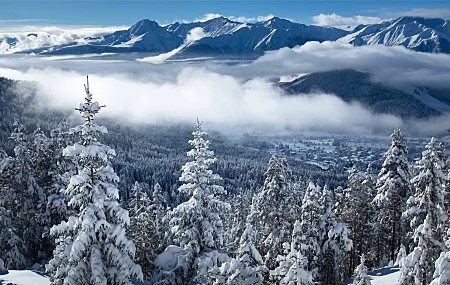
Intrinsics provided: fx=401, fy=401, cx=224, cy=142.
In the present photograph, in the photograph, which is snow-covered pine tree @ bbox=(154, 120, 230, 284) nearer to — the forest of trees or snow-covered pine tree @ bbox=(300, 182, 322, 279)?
the forest of trees

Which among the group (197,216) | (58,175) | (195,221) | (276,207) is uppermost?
(197,216)

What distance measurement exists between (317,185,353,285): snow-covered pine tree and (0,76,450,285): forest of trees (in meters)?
0.10

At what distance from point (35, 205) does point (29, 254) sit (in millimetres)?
4434

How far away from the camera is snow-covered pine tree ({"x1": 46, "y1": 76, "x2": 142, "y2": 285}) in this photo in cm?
1532

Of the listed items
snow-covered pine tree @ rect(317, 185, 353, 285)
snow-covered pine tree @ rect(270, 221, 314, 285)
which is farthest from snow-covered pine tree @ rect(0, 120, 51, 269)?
snow-covered pine tree @ rect(317, 185, 353, 285)

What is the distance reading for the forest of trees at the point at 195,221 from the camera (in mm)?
15812

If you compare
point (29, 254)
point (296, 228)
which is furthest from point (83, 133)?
point (29, 254)

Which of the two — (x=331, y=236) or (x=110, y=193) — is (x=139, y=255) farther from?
(x=110, y=193)

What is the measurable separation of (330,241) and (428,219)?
431 inches

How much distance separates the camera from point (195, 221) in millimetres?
19750

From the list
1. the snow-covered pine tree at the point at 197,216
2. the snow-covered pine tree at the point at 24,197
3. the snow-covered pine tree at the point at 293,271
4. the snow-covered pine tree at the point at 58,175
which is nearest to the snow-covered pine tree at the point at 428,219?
the snow-covered pine tree at the point at 293,271

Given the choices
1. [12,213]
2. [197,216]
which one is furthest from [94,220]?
[12,213]

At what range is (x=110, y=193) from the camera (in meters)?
15.9

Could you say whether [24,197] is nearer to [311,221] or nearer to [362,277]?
[311,221]
